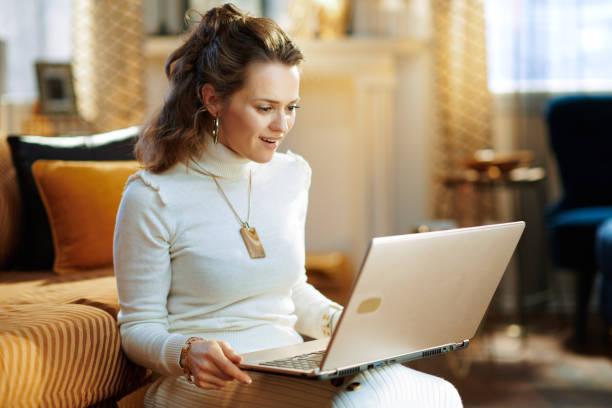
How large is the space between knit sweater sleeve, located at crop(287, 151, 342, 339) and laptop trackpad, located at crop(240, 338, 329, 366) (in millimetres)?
166

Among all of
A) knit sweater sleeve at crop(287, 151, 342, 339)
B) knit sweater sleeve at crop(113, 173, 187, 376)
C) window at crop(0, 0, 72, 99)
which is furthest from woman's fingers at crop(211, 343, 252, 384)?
window at crop(0, 0, 72, 99)

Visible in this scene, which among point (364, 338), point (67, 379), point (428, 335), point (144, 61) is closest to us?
point (364, 338)

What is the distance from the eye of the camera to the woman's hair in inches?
46.0

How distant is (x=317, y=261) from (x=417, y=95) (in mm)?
979

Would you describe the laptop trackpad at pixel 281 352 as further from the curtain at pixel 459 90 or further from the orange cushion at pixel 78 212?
the curtain at pixel 459 90

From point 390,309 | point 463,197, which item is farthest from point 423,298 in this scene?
point 463,197

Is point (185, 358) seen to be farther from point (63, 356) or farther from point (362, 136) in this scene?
point (362, 136)

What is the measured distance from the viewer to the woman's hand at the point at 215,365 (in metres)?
0.94

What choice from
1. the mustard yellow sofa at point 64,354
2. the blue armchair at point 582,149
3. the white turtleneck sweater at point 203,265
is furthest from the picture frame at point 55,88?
the blue armchair at point 582,149

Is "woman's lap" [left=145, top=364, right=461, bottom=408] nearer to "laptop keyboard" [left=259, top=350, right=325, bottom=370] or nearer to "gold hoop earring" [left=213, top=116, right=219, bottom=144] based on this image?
"laptop keyboard" [left=259, top=350, right=325, bottom=370]

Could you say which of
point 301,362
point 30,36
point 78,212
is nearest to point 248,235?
point 301,362

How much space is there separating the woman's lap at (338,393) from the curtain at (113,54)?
2.50m

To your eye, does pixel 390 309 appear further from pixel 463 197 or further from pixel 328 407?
pixel 463 197

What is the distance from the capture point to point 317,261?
3.51 metres
